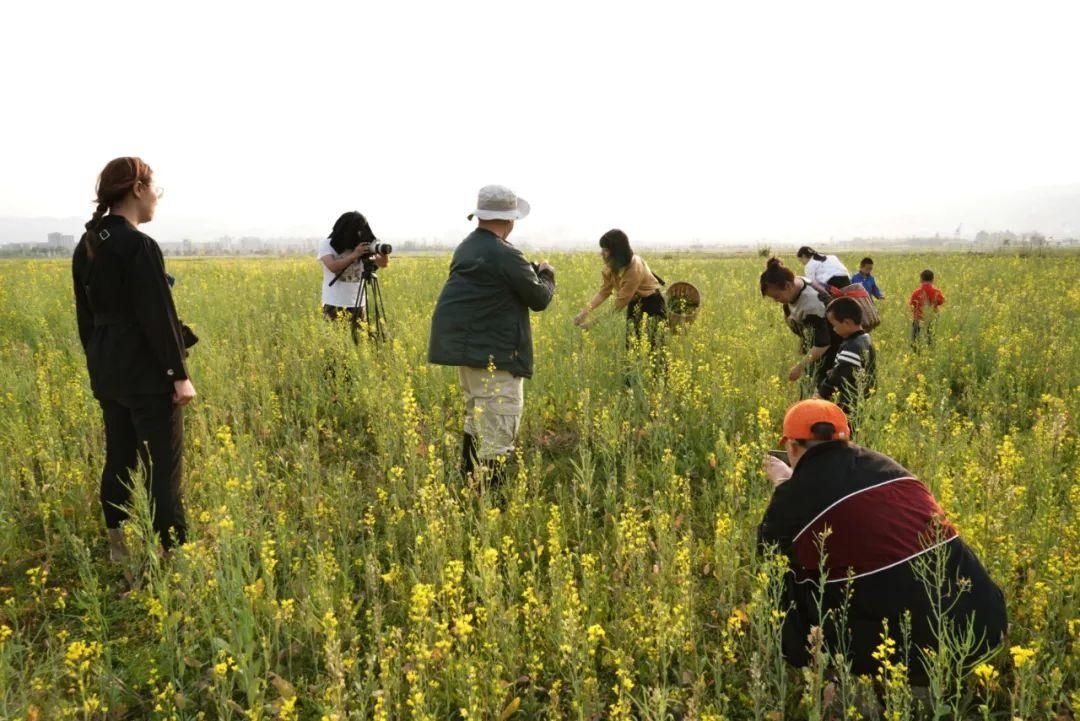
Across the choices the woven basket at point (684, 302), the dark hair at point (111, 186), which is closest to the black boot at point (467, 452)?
the dark hair at point (111, 186)

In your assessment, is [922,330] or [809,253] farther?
[809,253]

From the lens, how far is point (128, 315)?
111 inches

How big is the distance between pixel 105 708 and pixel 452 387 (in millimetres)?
2919

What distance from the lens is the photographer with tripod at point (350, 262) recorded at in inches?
207

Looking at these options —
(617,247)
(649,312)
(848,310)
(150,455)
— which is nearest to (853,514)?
(848,310)

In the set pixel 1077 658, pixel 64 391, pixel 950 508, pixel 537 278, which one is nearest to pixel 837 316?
pixel 950 508

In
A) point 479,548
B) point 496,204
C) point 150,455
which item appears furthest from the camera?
point 496,204

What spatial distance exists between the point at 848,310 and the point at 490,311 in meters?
2.24

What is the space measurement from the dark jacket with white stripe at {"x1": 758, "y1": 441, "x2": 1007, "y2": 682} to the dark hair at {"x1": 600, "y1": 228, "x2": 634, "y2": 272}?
3.30 metres

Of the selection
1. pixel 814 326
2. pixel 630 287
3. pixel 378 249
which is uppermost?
pixel 378 249

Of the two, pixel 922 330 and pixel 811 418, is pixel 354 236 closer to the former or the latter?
Answer: pixel 811 418

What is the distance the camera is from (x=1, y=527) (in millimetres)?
3240

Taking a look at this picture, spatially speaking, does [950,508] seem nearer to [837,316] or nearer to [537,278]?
[837,316]

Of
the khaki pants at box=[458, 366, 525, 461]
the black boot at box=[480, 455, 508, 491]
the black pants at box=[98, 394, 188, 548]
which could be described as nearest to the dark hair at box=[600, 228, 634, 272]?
the khaki pants at box=[458, 366, 525, 461]
